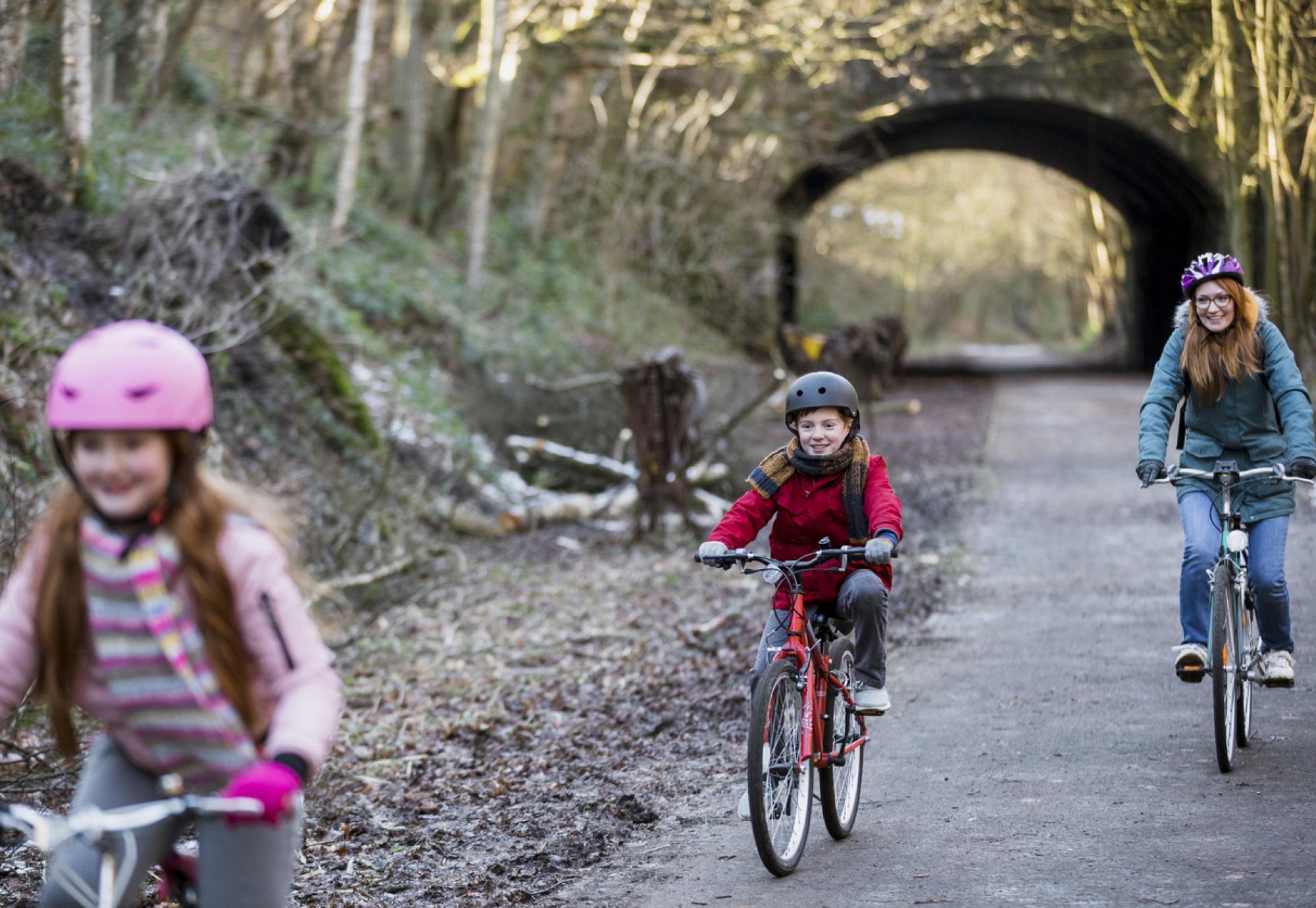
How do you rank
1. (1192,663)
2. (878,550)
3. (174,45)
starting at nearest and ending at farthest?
(878,550) < (1192,663) < (174,45)

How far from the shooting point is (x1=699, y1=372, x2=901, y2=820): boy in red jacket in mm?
5250

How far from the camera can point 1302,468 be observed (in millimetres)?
6004

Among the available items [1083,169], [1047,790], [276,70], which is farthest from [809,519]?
[1083,169]

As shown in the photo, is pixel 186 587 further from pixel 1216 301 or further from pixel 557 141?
pixel 557 141

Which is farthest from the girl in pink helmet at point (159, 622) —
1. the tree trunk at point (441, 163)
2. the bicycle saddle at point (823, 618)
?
the tree trunk at point (441, 163)

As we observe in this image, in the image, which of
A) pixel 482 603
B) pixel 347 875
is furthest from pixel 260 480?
pixel 347 875

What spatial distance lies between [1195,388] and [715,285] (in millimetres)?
27804

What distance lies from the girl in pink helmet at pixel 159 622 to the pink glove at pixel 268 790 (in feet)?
0.28

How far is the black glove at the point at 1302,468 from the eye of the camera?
5988 millimetres

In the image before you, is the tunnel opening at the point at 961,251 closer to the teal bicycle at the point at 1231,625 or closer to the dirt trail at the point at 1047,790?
the dirt trail at the point at 1047,790

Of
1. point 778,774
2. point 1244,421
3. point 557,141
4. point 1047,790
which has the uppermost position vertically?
point 557,141

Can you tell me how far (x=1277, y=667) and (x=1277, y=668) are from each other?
11 mm

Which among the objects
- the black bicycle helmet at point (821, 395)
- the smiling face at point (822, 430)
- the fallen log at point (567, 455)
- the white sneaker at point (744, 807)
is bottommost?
the white sneaker at point (744, 807)

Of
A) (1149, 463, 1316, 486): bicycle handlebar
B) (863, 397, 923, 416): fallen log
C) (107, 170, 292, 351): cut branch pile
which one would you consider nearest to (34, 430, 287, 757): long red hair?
(1149, 463, 1316, 486): bicycle handlebar
